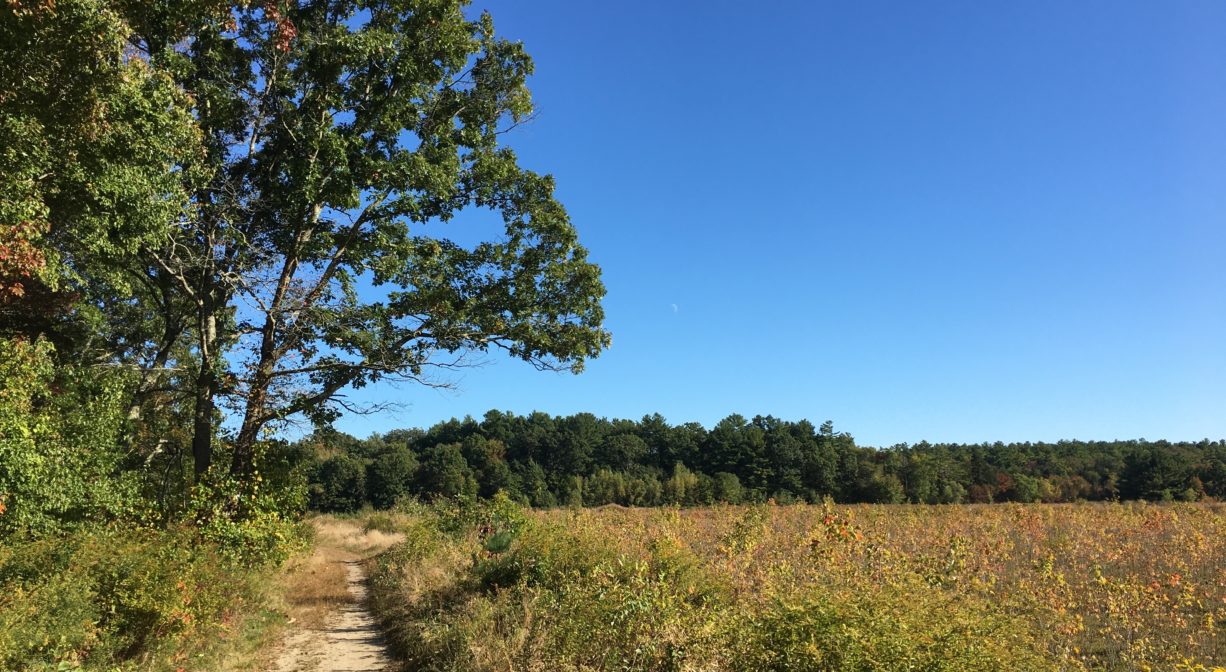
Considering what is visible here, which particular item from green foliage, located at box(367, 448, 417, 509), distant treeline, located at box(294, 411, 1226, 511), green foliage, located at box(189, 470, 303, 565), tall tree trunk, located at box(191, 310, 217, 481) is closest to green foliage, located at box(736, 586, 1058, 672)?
green foliage, located at box(189, 470, 303, 565)

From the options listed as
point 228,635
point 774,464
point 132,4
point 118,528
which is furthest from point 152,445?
point 774,464

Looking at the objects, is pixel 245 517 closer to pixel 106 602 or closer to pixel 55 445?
pixel 55 445

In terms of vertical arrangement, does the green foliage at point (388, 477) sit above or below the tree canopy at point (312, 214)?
below

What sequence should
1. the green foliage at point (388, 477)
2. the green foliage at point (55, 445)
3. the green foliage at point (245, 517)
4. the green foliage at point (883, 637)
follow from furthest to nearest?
1. the green foliage at point (388, 477)
2. the green foliage at point (245, 517)
3. the green foliage at point (55, 445)
4. the green foliage at point (883, 637)

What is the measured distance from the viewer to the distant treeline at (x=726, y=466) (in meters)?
55.7

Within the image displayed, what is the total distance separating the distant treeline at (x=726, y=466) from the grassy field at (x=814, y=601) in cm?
3823

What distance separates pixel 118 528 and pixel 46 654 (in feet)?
19.5

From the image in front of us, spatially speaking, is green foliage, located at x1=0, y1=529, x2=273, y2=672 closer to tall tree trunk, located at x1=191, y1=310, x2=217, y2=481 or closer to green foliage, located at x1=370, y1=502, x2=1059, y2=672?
green foliage, located at x1=370, y1=502, x2=1059, y2=672

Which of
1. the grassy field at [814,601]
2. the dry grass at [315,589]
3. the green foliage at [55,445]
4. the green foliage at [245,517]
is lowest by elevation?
the dry grass at [315,589]

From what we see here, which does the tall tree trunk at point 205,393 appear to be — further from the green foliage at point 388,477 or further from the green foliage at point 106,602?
the green foliage at point 388,477

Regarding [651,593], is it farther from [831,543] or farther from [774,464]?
[774,464]

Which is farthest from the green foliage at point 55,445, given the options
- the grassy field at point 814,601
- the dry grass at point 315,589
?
the grassy field at point 814,601

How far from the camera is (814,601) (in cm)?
474

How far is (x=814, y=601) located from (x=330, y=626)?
10.2 metres
